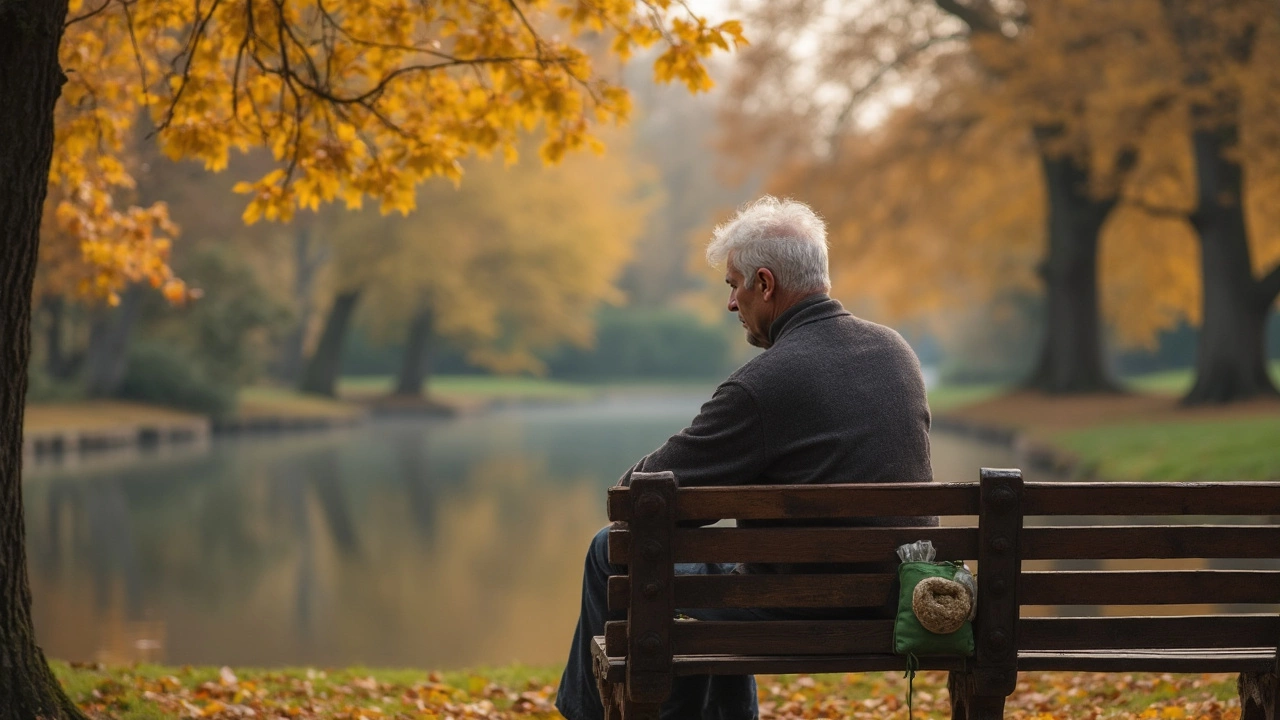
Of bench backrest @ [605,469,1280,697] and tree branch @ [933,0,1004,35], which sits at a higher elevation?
tree branch @ [933,0,1004,35]

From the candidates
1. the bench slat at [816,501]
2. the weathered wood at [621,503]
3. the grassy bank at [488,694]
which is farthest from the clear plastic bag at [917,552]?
the grassy bank at [488,694]

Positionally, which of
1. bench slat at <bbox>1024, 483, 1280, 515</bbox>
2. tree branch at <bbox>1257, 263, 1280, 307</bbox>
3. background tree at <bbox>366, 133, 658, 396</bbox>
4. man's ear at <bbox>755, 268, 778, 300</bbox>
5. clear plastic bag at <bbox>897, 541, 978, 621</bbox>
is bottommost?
clear plastic bag at <bbox>897, 541, 978, 621</bbox>

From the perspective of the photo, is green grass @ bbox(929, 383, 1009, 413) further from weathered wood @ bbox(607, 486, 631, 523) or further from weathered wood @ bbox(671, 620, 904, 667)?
weathered wood @ bbox(607, 486, 631, 523)

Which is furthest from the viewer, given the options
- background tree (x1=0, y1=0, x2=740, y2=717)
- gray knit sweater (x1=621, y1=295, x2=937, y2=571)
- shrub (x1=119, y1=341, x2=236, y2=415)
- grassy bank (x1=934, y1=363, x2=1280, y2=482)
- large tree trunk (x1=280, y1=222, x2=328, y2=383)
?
large tree trunk (x1=280, y1=222, x2=328, y2=383)

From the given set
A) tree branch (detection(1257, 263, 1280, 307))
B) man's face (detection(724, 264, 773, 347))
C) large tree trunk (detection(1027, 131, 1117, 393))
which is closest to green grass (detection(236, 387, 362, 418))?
large tree trunk (detection(1027, 131, 1117, 393))

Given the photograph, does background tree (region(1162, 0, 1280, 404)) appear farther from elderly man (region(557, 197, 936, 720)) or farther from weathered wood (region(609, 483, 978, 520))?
weathered wood (region(609, 483, 978, 520))

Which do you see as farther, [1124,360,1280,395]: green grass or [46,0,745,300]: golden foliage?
[1124,360,1280,395]: green grass

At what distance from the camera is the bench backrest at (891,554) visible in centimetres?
340

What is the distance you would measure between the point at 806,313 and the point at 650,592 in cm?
92

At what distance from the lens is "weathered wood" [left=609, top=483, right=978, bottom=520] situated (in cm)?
338

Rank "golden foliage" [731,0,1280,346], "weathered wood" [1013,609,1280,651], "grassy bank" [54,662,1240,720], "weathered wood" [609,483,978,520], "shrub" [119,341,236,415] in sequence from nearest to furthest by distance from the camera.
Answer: "weathered wood" [609,483,978,520] → "weathered wood" [1013,609,1280,651] → "grassy bank" [54,662,1240,720] → "golden foliage" [731,0,1280,346] → "shrub" [119,341,236,415]

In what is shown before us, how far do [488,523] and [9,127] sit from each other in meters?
9.72

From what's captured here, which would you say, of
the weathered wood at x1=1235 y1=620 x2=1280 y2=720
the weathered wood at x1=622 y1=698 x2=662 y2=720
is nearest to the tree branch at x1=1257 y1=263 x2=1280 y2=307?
the weathered wood at x1=1235 y1=620 x2=1280 y2=720

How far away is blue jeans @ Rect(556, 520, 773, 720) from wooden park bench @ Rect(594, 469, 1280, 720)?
0.20m
